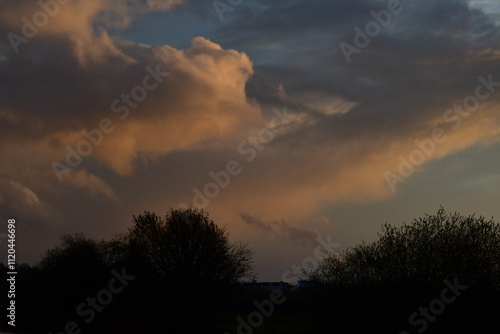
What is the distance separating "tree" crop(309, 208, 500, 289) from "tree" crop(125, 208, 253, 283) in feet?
61.6

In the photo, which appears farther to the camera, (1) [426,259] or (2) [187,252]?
(2) [187,252]

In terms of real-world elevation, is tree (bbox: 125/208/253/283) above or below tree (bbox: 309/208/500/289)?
above

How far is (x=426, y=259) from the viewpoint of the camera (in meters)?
40.2

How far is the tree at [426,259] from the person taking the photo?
1564 inches

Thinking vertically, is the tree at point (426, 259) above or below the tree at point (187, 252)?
below

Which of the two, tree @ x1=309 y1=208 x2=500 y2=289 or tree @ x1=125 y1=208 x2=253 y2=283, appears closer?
tree @ x1=309 y1=208 x2=500 y2=289

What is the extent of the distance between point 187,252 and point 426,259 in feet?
93.3

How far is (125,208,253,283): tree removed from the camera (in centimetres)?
6062

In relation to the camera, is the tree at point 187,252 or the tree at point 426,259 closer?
the tree at point 426,259

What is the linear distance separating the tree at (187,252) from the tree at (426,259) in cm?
1878

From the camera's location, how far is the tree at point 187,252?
60625 mm

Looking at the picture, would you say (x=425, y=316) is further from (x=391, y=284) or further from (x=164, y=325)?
(x=164, y=325)

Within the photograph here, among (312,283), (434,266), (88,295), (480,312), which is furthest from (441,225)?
(88,295)

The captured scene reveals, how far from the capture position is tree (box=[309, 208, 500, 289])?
1564 inches
